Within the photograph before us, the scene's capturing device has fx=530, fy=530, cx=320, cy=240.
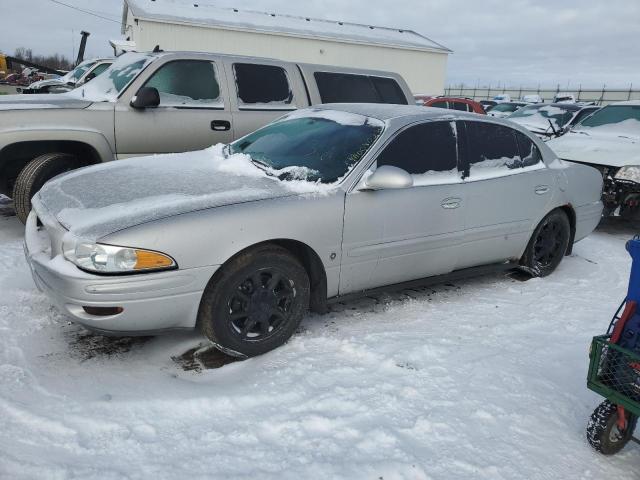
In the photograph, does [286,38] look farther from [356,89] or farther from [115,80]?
[115,80]

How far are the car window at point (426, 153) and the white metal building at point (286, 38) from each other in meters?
22.3

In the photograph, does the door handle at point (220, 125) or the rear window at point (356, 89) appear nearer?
the door handle at point (220, 125)

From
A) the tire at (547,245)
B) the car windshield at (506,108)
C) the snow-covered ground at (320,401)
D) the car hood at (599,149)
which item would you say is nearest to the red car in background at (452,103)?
the car windshield at (506,108)

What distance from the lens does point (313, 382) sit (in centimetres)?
300

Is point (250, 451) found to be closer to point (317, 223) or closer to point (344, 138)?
point (317, 223)

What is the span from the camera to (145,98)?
525 centimetres

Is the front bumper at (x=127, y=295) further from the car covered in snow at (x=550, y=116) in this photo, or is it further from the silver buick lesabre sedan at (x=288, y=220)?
the car covered in snow at (x=550, y=116)

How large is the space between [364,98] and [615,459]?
5185 millimetres

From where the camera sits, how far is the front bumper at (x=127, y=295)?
108 inches

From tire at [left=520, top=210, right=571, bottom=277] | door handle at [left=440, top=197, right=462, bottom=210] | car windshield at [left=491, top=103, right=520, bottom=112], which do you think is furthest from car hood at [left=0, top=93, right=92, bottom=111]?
car windshield at [left=491, top=103, right=520, bottom=112]

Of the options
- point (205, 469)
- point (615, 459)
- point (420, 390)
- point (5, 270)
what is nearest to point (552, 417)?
point (615, 459)

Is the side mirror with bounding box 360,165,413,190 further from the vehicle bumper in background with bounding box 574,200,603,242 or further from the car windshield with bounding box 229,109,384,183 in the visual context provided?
the vehicle bumper in background with bounding box 574,200,603,242

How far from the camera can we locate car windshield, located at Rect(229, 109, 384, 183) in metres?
3.62

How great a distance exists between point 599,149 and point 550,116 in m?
5.14
